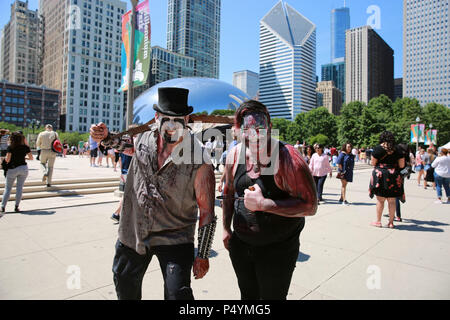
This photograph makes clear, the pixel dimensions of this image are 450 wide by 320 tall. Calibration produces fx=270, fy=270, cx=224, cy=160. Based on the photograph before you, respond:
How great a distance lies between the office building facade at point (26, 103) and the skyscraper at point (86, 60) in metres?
4.24

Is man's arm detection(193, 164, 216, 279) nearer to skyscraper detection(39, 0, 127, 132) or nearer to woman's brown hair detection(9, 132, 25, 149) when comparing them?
woman's brown hair detection(9, 132, 25, 149)

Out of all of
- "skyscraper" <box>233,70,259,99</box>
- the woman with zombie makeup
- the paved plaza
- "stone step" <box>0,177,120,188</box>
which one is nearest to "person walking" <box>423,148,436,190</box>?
the paved plaza

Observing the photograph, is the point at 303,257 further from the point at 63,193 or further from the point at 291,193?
the point at 63,193

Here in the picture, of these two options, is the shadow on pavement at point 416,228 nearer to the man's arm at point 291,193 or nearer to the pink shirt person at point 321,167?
the pink shirt person at point 321,167

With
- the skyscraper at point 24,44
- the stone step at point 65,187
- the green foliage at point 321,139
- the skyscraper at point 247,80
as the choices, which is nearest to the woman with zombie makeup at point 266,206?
the stone step at point 65,187

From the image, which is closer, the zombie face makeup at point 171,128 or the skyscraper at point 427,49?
the zombie face makeup at point 171,128

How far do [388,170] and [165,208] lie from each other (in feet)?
17.1

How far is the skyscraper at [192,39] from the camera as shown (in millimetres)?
125688

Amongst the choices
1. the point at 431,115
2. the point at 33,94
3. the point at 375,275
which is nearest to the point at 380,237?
the point at 375,275

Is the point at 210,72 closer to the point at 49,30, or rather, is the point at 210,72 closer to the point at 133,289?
the point at 49,30

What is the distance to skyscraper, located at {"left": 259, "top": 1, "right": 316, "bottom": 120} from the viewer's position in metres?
102

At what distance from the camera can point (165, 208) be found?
73.4 inches

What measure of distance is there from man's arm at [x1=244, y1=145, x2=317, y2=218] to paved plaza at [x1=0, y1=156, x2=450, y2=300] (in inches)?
60.1
